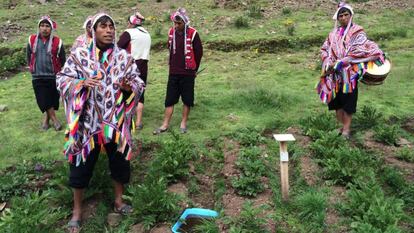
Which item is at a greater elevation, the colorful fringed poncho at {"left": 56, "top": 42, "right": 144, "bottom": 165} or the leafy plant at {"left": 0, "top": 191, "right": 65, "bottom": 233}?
the colorful fringed poncho at {"left": 56, "top": 42, "right": 144, "bottom": 165}

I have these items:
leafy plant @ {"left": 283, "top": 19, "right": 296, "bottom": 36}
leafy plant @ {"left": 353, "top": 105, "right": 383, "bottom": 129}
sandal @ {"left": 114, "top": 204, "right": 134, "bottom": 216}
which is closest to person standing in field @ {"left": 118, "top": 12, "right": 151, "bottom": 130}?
sandal @ {"left": 114, "top": 204, "right": 134, "bottom": 216}

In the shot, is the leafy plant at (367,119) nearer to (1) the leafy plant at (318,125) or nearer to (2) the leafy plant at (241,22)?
(1) the leafy plant at (318,125)

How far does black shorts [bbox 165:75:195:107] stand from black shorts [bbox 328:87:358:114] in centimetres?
200

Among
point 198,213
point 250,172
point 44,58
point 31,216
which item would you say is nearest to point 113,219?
point 31,216

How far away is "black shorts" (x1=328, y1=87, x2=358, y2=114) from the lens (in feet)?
19.7

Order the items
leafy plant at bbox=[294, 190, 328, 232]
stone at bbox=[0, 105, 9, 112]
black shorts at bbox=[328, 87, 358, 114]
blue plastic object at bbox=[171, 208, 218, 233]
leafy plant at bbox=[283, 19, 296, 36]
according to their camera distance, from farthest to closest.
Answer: leafy plant at bbox=[283, 19, 296, 36], stone at bbox=[0, 105, 9, 112], black shorts at bbox=[328, 87, 358, 114], blue plastic object at bbox=[171, 208, 218, 233], leafy plant at bbox=[294, 190, 328, 232]

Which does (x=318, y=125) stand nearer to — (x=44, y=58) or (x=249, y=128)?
(x=249, y=128)

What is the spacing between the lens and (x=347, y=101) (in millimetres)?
6039

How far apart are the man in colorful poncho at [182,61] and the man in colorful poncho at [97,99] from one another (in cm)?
199

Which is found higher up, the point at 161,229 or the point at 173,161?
the point at 173,161

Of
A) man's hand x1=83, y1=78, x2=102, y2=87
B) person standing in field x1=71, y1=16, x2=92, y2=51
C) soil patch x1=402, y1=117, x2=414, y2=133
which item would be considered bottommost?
soil patch x1=402, y1=117, x2=414, y2=133

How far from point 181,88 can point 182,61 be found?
16.3 inches

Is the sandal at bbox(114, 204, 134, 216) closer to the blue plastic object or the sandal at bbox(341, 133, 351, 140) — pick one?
the blue plastic object

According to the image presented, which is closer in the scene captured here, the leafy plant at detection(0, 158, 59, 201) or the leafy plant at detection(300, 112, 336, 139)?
the leafy plant at detection(0, 158, 59, 201)
